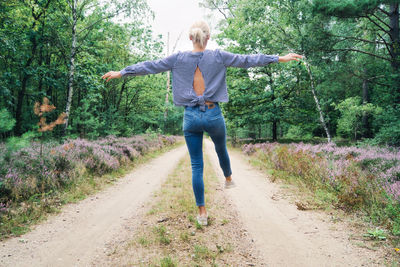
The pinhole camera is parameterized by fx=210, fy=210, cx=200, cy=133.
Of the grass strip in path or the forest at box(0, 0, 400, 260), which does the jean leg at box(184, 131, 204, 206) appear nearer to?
the grass strip in path

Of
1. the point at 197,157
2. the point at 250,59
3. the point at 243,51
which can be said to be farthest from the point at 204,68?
the point at 243,51

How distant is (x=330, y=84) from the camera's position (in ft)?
44.0

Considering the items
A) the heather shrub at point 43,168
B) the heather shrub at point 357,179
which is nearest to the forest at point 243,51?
the heather shrub at point 43,168

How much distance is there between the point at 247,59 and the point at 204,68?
1.81ft

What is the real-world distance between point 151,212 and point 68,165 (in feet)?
10.2

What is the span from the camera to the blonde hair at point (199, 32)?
2699 millimetres

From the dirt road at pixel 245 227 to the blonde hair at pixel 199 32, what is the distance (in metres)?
2.63

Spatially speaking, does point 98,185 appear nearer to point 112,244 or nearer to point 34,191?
point 34,191

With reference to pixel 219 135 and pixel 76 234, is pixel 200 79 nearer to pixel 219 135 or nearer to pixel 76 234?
pixel 219 135

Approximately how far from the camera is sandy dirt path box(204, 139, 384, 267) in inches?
87.3

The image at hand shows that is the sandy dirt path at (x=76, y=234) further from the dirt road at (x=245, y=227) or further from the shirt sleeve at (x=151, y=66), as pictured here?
the shirt sleeve at (x=151, y=66)

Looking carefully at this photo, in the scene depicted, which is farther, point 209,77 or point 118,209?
point 118,209

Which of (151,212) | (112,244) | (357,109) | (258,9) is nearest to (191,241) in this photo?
(112,244)

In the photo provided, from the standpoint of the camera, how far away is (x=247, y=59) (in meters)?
2.65
